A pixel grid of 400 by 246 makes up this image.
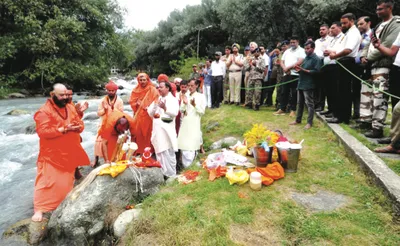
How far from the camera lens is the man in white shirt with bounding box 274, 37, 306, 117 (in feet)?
22.2

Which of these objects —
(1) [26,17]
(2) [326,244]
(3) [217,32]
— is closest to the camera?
(2) [326,244]

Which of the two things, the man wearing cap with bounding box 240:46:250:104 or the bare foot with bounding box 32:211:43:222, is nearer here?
the bare foot with bounding box 32:211:43:222

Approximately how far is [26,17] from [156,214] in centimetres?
1974

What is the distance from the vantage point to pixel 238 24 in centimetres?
2309

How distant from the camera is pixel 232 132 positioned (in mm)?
6633

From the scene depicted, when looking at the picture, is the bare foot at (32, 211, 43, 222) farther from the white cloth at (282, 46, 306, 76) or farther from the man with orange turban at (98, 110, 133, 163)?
the white cloth at (282, 46, 306, 76)

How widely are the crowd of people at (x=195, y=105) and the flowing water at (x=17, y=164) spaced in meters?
0.87

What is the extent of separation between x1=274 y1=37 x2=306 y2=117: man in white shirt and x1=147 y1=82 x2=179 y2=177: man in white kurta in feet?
11.0

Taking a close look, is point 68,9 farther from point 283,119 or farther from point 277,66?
point 283,119

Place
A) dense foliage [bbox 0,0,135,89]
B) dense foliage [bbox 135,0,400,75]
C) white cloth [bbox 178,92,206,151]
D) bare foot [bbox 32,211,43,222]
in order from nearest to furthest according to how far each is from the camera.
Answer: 1. bare foot [bbox 32,211,43,222]
2. white cloth [bbox 178,92,206,151]
3. dense foliage [bbox 135,0,400,75]
4. dense foliage [bbox 0,0,135,89]

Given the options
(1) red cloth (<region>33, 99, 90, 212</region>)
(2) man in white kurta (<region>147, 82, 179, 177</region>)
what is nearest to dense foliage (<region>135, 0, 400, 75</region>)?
(2) man in white kurta (<region>147, 82, 179, 177</region>)

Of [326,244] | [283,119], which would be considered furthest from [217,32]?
[326,244]

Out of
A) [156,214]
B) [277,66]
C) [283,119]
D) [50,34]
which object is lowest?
[156,214]

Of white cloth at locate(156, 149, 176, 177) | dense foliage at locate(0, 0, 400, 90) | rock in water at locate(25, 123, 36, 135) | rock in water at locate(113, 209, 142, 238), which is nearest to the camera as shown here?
rock in water at locate(113, 209, 142, 238)
